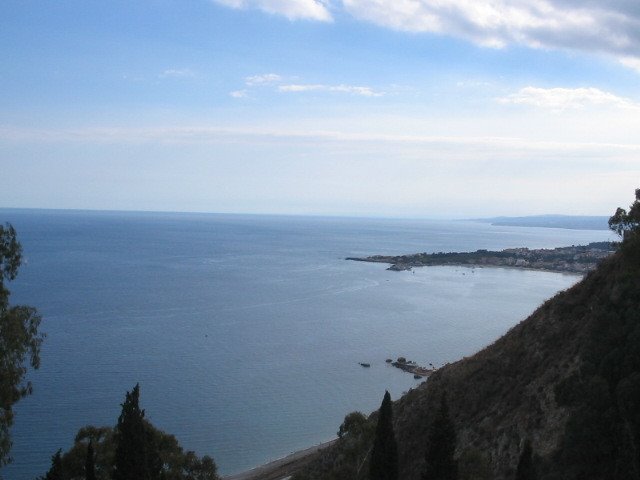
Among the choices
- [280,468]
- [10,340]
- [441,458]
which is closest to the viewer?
[10,340]

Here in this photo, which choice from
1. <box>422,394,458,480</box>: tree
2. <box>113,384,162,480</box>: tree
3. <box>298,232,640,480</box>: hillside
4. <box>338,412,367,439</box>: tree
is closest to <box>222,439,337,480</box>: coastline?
<box>298,232,640,480</box>: hillside

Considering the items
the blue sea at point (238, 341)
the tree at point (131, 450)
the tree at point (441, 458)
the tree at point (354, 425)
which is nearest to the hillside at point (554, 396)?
the tree at point (354, 425)

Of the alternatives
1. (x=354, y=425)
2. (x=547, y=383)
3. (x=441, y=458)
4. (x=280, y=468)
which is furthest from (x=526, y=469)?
(x=280, y=468)

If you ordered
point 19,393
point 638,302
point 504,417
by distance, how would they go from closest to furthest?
point 19,393 < point 638,302 < point 504,417

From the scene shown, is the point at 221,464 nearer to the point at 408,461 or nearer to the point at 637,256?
the point at 408,461

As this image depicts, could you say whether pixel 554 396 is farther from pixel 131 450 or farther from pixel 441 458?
pixel 131 450

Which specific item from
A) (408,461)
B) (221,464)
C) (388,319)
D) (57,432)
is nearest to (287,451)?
(221,464)

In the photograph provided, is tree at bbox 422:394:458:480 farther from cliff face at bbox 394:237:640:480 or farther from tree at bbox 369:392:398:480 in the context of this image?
cliff face at bbox 394:237:640:480

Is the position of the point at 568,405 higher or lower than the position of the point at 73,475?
higher
